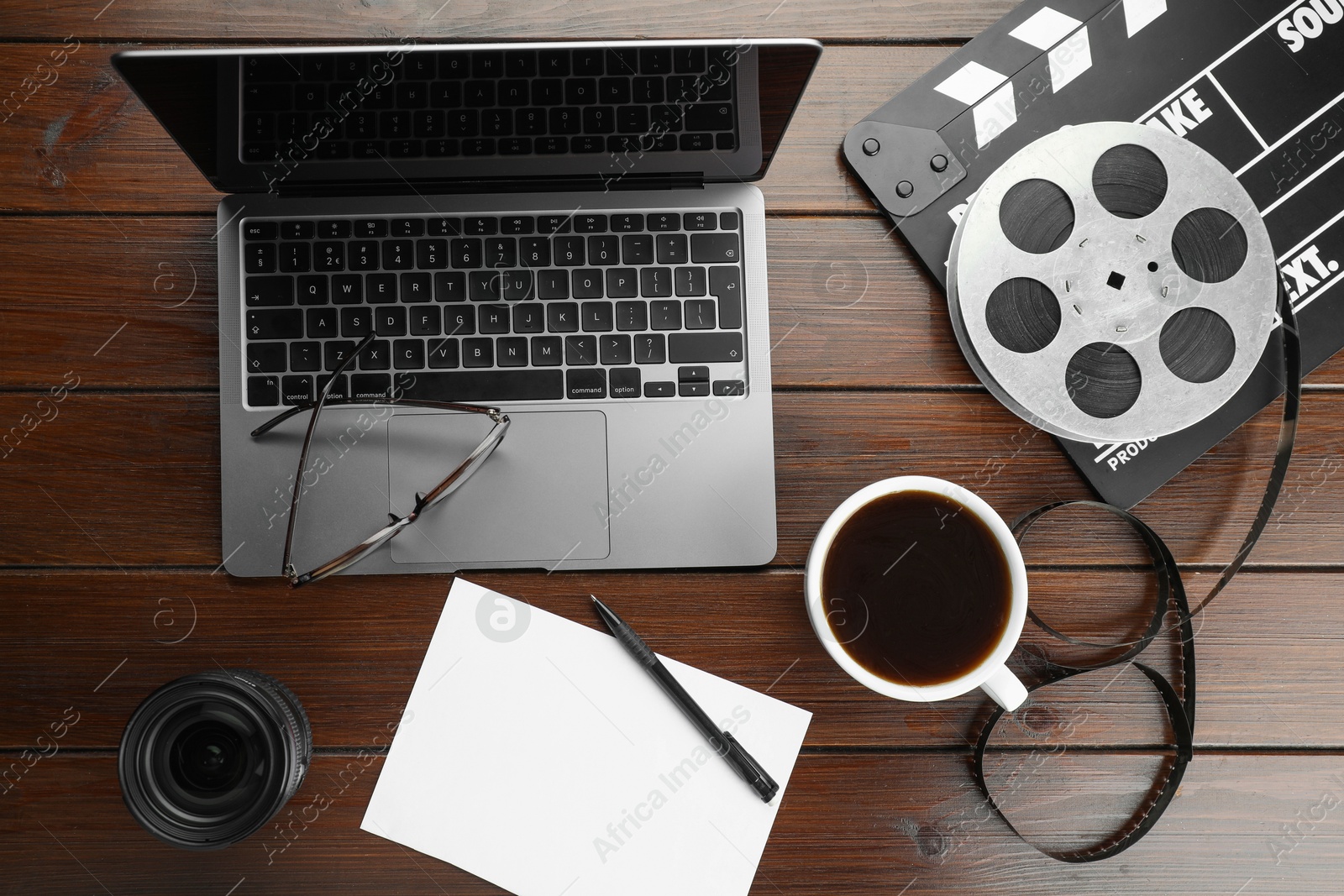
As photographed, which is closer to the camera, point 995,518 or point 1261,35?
point 995,518

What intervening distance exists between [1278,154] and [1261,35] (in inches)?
4.1

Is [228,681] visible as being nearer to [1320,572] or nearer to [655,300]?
[655,300]

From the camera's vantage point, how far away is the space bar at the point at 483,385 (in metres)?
0.67

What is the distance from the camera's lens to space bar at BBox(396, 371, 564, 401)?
67 centimetres

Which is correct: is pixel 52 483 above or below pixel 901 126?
below

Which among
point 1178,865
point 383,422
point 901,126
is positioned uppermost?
point 901,126

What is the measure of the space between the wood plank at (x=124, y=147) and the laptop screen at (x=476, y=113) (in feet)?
0.23

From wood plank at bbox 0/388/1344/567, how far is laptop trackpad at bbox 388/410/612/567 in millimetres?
161

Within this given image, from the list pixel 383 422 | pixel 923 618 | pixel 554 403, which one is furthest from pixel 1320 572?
pixel 383 422

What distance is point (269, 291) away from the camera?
67 centimetres

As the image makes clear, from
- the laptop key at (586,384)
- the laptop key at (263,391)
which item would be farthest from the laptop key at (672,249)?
the laptop key at (263,391)

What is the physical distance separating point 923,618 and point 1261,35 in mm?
583

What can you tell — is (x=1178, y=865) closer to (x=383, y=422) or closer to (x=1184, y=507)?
(x=1184, y=507)

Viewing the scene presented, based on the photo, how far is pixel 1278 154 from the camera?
719 millimetres
